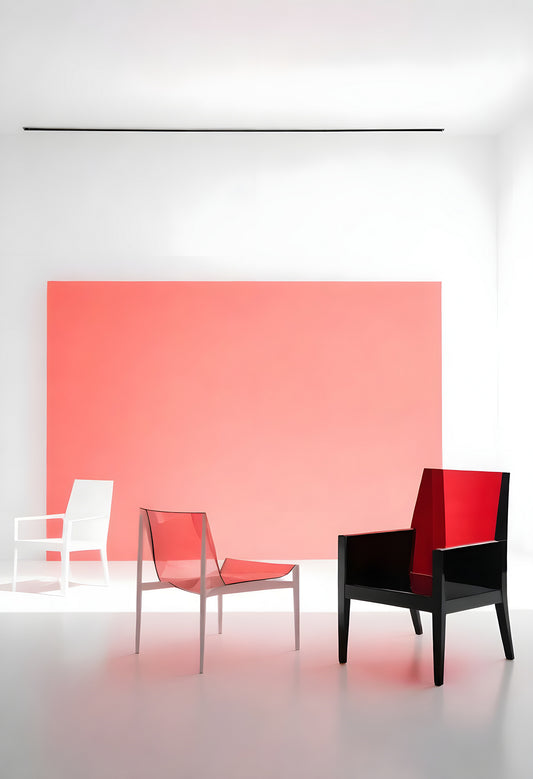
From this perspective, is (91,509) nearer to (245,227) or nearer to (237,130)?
(245,227)

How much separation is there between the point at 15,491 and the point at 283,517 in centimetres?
251

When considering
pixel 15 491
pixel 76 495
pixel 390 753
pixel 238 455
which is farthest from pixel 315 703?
pixel 15 491

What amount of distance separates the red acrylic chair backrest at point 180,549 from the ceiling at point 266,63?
340 cm

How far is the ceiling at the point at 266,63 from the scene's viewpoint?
5234 millimetres

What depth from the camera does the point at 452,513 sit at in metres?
4.18

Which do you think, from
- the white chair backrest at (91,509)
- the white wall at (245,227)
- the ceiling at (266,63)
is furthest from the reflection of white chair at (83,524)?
the ceiling at (266,63)

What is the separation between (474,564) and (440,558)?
31 cm

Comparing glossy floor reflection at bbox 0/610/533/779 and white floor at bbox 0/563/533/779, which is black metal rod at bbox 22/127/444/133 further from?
glossy floor reflection at bbox 0/610/533/779

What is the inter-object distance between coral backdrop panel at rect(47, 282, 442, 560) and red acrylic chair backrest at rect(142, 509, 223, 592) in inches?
128

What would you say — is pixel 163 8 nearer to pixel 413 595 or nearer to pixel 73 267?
pixel 73 267

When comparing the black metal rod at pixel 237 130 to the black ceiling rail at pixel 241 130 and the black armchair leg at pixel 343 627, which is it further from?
the black armchair leg at pixel 343 627

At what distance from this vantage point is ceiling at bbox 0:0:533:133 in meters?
5.23

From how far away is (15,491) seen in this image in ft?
23.9

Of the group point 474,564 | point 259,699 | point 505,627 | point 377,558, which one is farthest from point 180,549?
point 505,627
